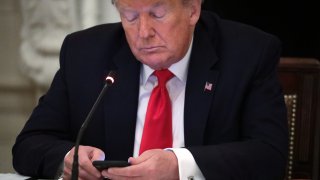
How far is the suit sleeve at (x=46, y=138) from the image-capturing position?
1737 millimetres

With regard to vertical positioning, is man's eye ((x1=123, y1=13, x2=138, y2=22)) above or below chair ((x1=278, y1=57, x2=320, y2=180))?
above

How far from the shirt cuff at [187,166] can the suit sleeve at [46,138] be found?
0.39 meters

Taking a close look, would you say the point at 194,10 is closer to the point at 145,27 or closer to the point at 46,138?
the point at 145,27

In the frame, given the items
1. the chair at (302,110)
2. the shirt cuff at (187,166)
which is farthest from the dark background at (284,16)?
the shirt cuff at (187,166)

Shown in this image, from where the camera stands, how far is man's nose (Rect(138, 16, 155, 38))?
1.66 meters

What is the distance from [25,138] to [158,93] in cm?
50

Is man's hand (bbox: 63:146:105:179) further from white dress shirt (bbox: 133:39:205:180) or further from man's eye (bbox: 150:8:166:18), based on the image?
man's eye (bbox: 150:8:166:18)

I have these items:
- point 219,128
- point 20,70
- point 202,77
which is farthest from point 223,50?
point 20,70

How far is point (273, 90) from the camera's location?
6.04 feet

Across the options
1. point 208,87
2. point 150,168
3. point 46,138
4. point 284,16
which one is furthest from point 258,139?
point 284,16

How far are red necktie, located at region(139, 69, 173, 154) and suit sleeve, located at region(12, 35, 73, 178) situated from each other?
26 cm

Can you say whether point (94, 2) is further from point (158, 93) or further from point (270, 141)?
point (270, 141)

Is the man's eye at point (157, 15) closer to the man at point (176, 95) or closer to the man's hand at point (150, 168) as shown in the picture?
the man at point (176, 95)

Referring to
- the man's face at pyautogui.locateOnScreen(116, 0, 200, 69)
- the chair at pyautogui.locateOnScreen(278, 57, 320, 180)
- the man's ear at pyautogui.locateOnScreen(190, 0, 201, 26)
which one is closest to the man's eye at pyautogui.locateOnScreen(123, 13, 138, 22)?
the man's face at pyautogui.locateOnScreen(116, 0, 200, 69)
